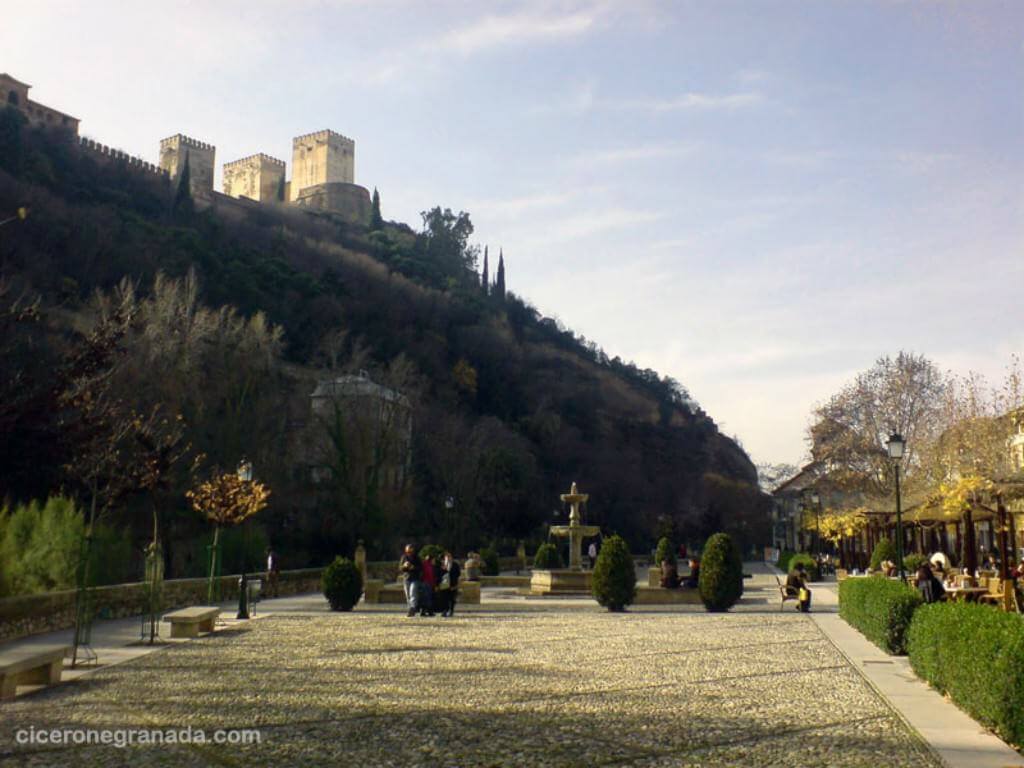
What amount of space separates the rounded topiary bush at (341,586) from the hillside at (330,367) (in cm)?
614

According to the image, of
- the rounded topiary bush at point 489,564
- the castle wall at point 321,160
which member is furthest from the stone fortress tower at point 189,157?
the rounded topiary bush at point 489,564

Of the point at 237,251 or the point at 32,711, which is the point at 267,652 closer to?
the point at 32,711

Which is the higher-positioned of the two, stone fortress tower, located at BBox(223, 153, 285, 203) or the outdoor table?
stone fortress tower, located at BBox(223, 153, 285, 203)

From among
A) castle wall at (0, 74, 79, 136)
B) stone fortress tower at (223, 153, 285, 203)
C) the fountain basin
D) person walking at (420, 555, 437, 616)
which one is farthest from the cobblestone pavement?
stone fortress tower at (223, 153, 285, 203)

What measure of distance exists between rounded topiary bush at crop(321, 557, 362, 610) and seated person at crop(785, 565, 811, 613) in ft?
32.7

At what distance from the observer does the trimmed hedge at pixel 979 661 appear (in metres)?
6.43

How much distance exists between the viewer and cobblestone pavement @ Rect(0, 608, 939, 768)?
661cm

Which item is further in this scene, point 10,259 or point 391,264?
point 391,264

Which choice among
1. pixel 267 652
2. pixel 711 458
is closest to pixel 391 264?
pixel 711 458

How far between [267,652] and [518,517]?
41625 mm

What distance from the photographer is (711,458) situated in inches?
3949

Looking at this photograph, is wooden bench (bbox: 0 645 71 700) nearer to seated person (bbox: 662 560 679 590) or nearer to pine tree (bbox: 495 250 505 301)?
seated person (bbox: 662 560 679 590)

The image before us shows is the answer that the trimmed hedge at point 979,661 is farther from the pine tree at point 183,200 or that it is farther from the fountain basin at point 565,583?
the pine tree at point 183,200

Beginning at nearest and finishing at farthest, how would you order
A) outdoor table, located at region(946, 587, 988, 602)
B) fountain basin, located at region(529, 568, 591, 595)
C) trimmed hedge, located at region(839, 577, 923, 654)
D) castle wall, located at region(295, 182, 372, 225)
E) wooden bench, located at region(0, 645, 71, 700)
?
wooden bench, located at region(0, 645, 71, 700), trimmed hedge, located at region(839, 577, 923, 654), outdoor table, located at region(946, 587, 988, 602), fountain basin, located at region(529, 568, 591, 595), castle wall, located at region(295, 182, 372, 225)
